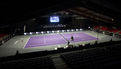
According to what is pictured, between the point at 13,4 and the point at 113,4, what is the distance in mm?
7038

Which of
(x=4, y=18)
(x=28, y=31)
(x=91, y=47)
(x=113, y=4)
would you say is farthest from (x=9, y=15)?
(x=28, y=31)

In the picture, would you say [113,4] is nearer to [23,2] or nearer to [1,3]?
[23,2]

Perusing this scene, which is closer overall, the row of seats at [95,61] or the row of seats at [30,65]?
the row of seats at [95,61]

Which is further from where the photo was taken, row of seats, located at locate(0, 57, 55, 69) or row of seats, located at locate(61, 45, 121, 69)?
row of seats, located at locate(0, 57, 55, 69)

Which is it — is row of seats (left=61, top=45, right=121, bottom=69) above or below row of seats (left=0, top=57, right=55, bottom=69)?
above

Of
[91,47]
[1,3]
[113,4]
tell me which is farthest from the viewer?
[91,47]

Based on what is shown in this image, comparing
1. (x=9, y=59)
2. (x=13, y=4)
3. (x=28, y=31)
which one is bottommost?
(x=9, y=59)

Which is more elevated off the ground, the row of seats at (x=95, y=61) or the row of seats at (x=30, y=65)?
the row of seats at (x=95, y=61)

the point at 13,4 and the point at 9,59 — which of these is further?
the point at 9,59

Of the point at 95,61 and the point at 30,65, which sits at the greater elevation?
the point at 95,61

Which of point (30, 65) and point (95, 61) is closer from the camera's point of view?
point (95, 61)

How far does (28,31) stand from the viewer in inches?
1156

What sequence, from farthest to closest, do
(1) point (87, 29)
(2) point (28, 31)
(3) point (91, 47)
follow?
(1) point (87, 29) < (2) point (28, 31) < (3) point (91, 47)

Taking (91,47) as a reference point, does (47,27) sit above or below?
above
